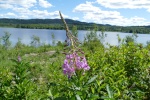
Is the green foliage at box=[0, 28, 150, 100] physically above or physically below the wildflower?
below

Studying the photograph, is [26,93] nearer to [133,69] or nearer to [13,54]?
[133,69]

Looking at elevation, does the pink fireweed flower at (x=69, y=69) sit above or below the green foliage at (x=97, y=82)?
above

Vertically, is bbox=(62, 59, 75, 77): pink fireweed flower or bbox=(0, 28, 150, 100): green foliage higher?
bbox=(62, 59, 75, 77): pink fireweed flower

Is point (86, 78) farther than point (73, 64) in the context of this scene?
Yes

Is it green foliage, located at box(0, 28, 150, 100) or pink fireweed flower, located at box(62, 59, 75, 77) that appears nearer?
pink fireweed flower, located at box(62, 59, 75, 77)

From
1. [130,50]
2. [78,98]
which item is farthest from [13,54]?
[78,98]

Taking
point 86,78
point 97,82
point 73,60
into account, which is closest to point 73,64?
point 73,60

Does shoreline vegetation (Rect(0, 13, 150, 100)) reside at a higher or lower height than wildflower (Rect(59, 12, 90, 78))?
lower

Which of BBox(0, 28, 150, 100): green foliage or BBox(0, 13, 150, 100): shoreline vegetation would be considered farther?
BBox(0, 28, 150, 100): green foliage

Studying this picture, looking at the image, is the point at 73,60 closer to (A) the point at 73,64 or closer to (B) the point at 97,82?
(A) the point at 73,64

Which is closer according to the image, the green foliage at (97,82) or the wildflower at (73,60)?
the wildflower at (73,60)

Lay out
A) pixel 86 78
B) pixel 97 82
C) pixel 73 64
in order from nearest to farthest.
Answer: pixel 73 64
pixel 86 78
pixel 97 82

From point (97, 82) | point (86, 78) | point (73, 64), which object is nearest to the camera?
point (73, 64)

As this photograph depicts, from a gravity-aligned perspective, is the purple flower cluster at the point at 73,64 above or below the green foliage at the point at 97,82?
above
